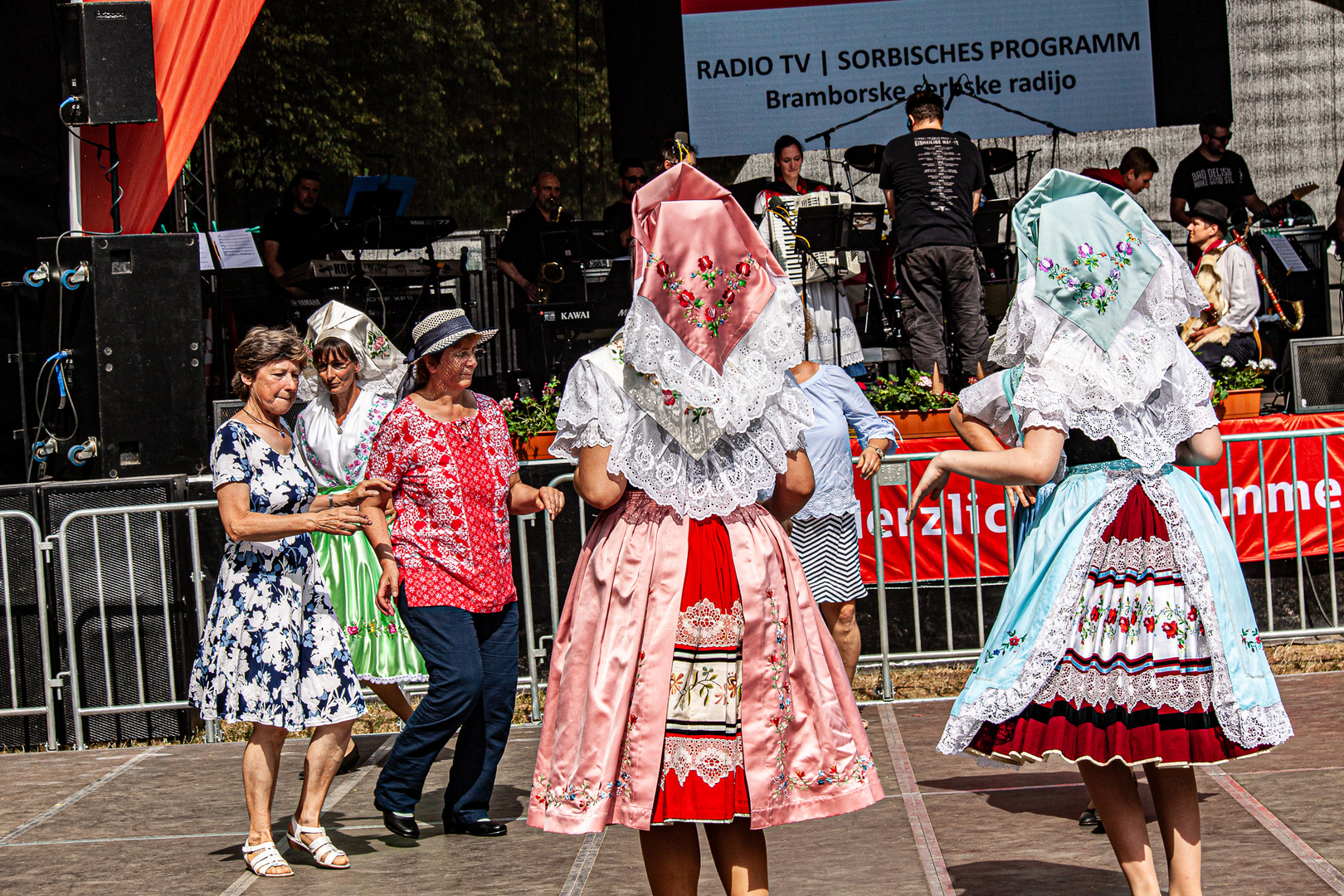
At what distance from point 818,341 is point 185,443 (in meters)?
5.19

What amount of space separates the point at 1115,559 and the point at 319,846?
115 inches

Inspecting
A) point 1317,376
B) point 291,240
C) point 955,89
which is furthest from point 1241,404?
point 291,240

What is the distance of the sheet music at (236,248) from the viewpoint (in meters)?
10.3

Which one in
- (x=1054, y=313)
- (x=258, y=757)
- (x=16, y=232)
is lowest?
(x=258, y=757)

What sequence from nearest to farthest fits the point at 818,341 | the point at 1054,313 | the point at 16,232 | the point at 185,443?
the point at 1054,313, the point at 185,443, the point at 16,232, the point at 818,341

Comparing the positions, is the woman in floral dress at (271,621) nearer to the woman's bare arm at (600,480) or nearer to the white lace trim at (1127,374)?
the woman's bare arm at (600,480)

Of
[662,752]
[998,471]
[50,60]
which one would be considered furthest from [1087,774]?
A: [50,60]

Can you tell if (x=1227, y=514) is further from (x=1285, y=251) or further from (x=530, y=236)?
(x=530, y=236)

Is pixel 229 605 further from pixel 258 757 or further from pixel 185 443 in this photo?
pixel 185 443

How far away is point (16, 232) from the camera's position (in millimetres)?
9039

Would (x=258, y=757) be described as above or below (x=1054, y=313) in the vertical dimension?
below

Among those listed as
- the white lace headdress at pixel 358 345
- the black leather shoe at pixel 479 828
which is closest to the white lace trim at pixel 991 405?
the black leather shoe at pixel 479 828

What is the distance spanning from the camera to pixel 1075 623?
3625mm

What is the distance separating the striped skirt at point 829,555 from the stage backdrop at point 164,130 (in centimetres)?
415
